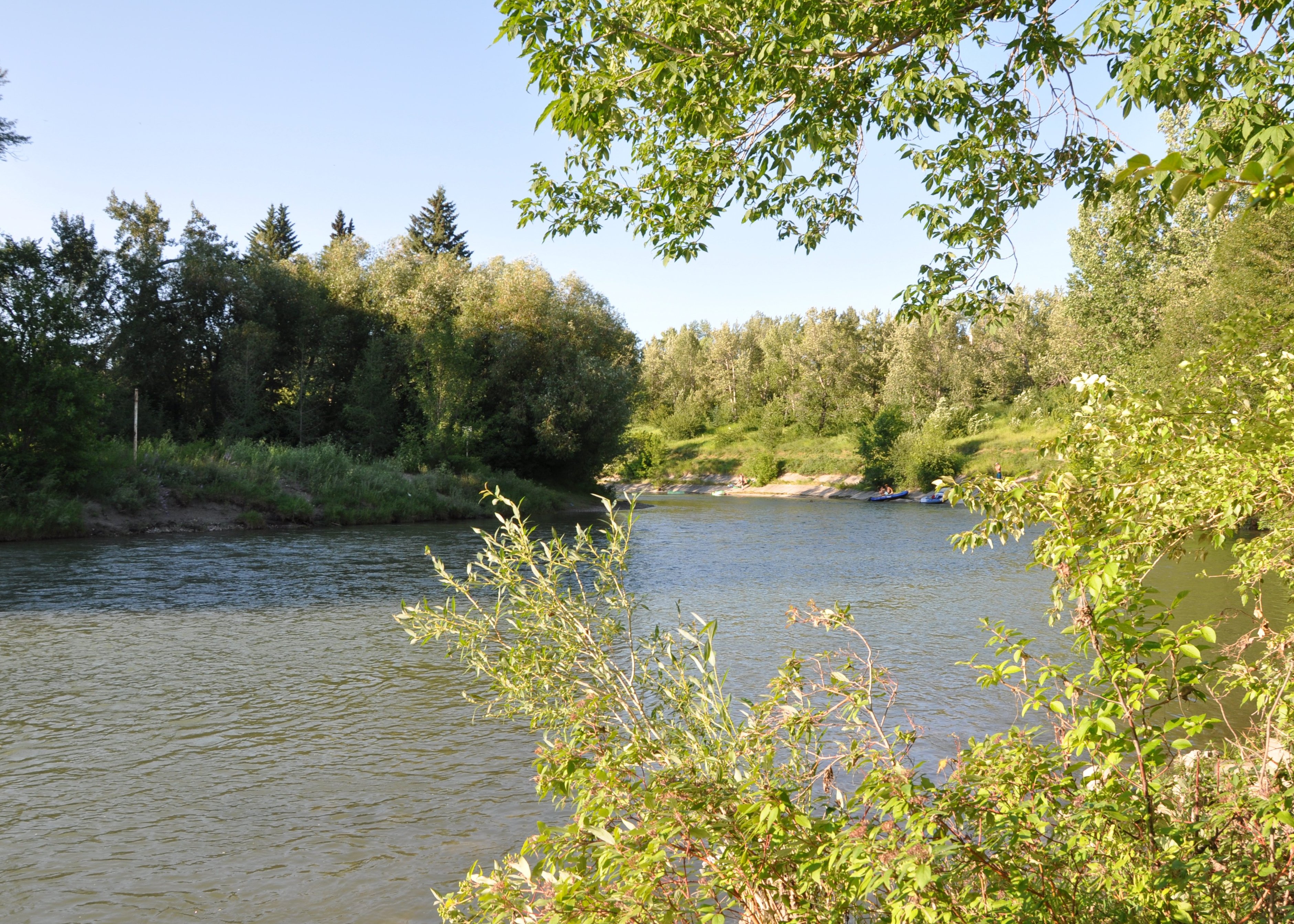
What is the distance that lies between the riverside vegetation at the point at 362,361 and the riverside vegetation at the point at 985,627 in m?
23.9

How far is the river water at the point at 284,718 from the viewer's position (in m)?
5.00

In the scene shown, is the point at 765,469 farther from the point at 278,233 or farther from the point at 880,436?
the point at 278,233

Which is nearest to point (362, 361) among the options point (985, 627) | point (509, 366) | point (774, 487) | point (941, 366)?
point (509, 366)

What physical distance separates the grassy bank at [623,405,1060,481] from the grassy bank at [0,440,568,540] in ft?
77.0

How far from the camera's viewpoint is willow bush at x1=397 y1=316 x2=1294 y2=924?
8.31 feet

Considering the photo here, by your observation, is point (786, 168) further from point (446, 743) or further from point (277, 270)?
point (277, 270)

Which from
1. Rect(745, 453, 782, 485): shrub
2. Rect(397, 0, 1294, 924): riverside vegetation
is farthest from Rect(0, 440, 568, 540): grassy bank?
Rect(745, 453, 782, 485): shrub

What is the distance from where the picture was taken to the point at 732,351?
261ft

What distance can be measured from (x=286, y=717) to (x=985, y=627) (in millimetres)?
6443

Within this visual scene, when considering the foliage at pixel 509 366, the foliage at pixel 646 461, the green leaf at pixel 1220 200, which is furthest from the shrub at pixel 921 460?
the green leaf at pixel 1220 200

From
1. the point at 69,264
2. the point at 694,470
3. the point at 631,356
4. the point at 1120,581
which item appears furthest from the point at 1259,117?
the point at 694,470

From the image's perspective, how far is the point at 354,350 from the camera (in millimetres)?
37656

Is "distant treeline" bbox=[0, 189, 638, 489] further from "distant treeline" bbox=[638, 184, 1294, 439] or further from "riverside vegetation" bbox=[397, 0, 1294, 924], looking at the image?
"riverside vegetation" bbox=[397, 0, 1294, 924]

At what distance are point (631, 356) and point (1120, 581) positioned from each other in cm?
3718
